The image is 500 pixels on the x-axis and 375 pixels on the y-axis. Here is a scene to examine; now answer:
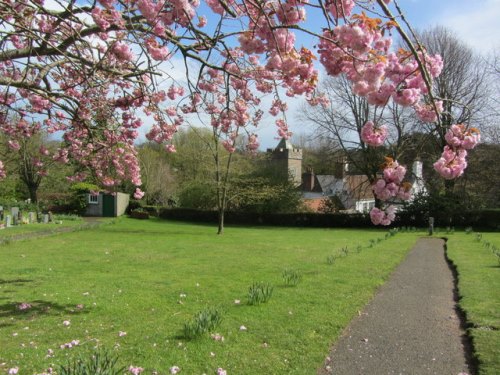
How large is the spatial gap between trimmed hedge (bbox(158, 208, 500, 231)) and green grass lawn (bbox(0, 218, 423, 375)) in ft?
59.9

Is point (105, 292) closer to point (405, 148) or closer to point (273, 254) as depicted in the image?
point (273, 254)

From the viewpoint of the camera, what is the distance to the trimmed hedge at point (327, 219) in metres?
28.9

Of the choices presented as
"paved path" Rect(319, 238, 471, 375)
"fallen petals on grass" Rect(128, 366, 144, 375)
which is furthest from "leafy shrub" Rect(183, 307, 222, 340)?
"paved path" Rect(319, 238, 471, 375)

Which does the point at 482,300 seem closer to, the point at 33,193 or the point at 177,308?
the point at 177,308

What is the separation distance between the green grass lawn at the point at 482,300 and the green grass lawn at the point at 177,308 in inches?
63.5

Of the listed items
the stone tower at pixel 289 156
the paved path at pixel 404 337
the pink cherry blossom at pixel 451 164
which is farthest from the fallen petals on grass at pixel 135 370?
the stone tower at pixel 289 156

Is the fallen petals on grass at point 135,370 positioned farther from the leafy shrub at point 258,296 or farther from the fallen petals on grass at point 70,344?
the leafy shrub at point 258,296

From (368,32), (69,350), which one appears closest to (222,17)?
(368,32)

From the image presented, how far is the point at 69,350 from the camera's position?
4988 mm

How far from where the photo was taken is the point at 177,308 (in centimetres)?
706

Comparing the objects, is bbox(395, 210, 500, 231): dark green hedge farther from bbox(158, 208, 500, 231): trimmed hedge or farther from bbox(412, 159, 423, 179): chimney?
bbox(412, 159, 423, 179): chimney

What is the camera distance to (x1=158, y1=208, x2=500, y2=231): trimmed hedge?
28.9m

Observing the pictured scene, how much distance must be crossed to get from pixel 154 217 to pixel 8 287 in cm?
3172

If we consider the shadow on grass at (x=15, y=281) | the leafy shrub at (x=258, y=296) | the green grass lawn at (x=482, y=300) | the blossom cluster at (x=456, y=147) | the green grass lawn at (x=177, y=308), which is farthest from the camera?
the shadow on grass at (x=15, y=281)
